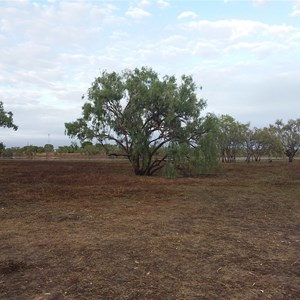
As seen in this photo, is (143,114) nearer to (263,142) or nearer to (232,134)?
(232,134)

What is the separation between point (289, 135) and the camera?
62.4 metres

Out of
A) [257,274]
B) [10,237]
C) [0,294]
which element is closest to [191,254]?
[257,274]

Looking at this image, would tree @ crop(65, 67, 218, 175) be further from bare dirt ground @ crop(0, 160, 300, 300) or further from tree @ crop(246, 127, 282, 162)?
tree @ crop(246, 127, 282, 162)

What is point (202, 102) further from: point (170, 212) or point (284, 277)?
point (284, 277)

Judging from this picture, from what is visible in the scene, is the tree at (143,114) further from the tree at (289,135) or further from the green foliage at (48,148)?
the green foliage at (48,148)

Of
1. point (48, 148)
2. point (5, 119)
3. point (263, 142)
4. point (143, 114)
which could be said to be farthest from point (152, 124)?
point (48, 148)

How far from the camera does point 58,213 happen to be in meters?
8.66

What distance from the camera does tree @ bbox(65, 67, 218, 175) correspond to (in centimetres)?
2312

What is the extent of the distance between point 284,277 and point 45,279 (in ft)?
9.49

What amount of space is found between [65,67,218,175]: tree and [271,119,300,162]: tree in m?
43.8

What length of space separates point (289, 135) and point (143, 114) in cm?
4615

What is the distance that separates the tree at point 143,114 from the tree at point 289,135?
43827mm

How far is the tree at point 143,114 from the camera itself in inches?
910

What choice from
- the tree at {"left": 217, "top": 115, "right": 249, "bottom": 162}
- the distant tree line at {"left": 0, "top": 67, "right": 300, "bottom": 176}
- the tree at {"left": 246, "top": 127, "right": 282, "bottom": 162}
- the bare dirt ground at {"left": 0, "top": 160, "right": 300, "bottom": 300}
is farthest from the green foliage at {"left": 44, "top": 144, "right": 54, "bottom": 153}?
the bare dirt ground at {"left": 0, "top": 160, "right": 300, "bottom": 300}
